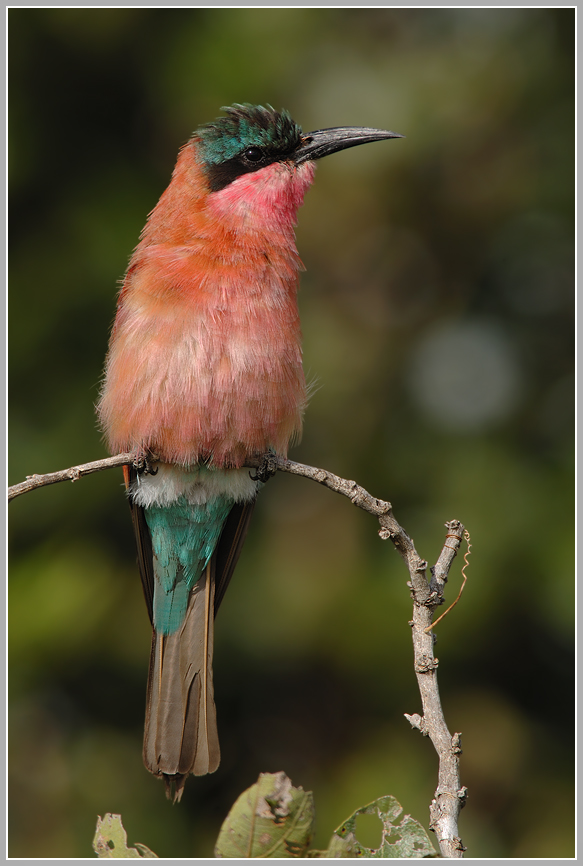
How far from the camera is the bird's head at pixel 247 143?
8.75 ft

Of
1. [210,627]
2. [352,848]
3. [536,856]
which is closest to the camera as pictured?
[352,848]

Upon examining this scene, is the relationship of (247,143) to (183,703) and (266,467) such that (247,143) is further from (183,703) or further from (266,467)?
(183,703)

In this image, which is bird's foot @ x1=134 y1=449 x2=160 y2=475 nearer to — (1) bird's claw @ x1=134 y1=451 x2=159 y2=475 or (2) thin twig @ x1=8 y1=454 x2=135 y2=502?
(1) bird's claw @ x1=134 y1=451 x2=159 y2=475

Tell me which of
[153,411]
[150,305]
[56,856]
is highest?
[150,305]

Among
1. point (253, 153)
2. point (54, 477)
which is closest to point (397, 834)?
point (54, 477)

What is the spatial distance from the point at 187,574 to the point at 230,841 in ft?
4.24

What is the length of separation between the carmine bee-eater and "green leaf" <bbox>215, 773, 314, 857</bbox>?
41.6 inches

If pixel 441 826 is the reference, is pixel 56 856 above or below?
above

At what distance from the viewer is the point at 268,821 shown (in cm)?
132

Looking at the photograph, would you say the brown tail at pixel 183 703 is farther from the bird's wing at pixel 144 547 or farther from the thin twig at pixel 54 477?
the thin twig at pixel 54 477

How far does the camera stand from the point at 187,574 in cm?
258

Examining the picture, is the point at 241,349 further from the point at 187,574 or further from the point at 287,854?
the point at 287,854

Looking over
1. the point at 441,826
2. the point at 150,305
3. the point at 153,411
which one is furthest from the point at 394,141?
the point at 441,826

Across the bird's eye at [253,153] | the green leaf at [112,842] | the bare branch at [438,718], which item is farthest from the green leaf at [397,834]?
the bird's eye at [253,153]
